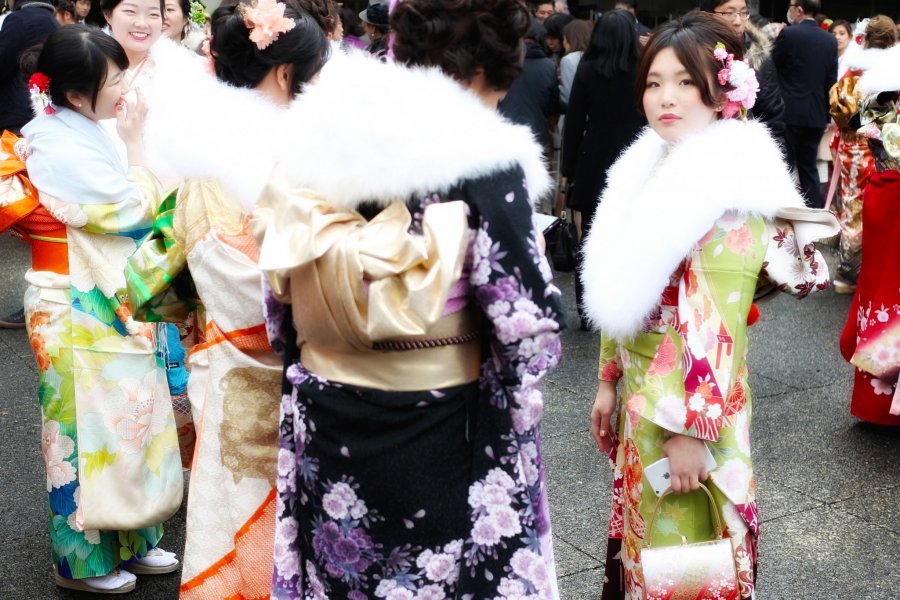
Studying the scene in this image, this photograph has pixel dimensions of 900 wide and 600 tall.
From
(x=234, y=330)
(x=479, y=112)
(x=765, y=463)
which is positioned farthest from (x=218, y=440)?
(x=765, y=463)

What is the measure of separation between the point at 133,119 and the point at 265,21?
80cm

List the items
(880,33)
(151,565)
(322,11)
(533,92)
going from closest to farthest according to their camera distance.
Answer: (322,11) < (151,565) < (880,33) < (533,92)

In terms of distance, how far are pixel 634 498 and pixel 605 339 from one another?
41 cm

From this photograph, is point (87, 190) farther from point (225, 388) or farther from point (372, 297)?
point (372, 297)

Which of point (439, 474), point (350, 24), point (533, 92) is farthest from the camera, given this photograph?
point (350, 24)

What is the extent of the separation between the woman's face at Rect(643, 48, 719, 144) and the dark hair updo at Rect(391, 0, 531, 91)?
0.59 meters

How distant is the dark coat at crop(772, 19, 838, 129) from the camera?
802 centimetres

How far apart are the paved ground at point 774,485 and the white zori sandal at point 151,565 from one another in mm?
25

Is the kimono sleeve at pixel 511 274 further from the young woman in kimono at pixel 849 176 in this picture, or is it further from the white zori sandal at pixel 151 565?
the young woman in kimono at pixel 849 176

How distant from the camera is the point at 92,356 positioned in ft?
9.89

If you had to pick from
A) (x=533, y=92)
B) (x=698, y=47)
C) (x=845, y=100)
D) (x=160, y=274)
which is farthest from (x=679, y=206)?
(x=845, y=100)

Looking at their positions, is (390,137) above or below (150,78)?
above

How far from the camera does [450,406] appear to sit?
1898mm

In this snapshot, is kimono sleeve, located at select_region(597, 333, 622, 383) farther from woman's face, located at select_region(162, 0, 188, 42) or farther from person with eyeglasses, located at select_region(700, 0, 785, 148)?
person with eyeglasses, located at select_region(700, 0, 785, 148)
